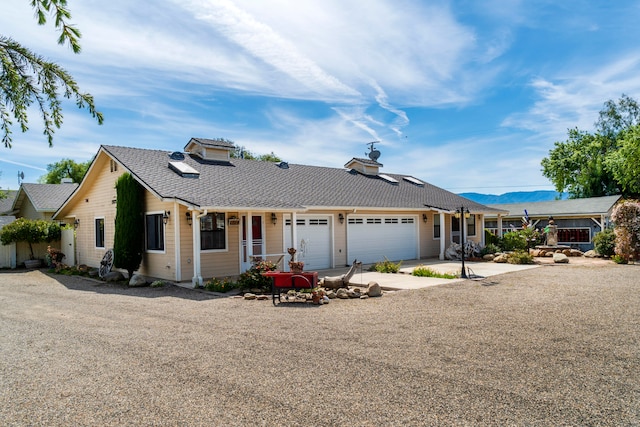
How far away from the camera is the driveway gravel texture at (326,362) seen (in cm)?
402

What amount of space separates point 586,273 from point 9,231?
23.3m

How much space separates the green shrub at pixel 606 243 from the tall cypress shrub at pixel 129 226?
1983 centimetres

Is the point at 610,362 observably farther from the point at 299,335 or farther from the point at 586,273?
the point at 586,273

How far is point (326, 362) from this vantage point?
5.46m

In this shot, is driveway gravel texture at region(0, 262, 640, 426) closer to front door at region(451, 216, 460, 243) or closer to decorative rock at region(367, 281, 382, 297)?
decorative rock at region(367, 281, 382, 297)

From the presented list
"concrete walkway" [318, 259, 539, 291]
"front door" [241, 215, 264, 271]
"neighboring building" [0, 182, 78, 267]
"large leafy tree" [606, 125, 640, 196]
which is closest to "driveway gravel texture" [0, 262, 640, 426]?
"concrete walkway" [318, 259, 539, 291]

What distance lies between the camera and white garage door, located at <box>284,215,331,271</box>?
16.1m

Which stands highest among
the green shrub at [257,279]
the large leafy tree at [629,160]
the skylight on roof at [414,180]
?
the large leafy tree at [629,160]

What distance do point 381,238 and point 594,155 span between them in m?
28.5

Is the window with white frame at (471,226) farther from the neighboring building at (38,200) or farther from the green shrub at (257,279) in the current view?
the neighboring building at (38,200)

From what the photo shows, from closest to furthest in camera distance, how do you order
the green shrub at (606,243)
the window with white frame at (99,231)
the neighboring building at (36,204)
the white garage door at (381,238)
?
the window with white frame at (99,231)
the white garage door at (381,238)
the green shrub at (606,243)
the neighboring building at (36,204)

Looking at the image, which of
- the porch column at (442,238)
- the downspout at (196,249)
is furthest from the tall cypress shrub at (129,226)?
the porch column at (442,238)

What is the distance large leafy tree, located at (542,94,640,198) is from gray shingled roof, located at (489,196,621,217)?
10340 mm

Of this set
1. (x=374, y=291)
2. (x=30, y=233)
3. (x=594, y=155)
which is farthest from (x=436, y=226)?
(x=594, y=155)
